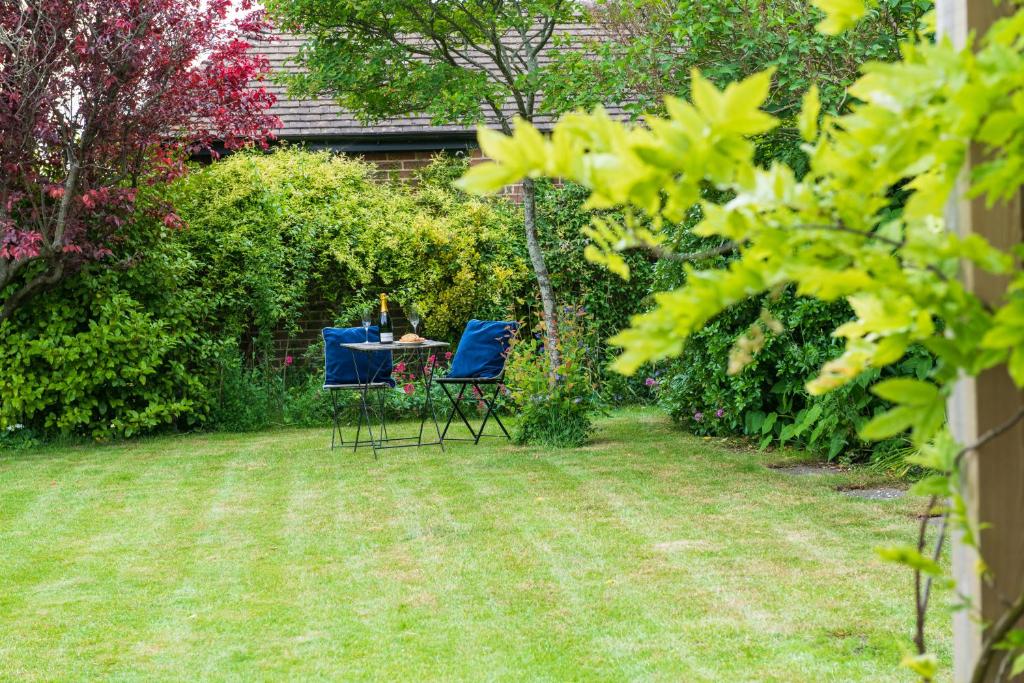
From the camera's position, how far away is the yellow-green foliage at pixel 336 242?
34.7 ft

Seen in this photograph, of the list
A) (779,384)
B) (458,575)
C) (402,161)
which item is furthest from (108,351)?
(458,575)

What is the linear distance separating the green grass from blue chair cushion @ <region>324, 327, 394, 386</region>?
4.47 feet

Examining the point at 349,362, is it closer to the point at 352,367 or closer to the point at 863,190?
the point at 352,367

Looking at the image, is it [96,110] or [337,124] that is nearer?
[96,110]

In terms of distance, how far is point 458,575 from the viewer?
4531 millimetres

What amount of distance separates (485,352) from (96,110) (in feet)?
11.8

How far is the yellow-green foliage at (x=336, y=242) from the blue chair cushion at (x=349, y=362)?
6.53 feet

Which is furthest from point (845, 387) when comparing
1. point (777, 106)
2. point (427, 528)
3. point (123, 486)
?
point (123, 486)

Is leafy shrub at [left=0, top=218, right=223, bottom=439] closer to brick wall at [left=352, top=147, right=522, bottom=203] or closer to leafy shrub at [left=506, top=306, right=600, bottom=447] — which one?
leafy shrub at [left=506, top=306, right=600, bottom=447]

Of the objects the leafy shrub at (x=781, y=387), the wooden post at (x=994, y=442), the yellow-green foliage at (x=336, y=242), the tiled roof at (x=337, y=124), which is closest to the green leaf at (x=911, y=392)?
the wooden post at (x=994, y=442)

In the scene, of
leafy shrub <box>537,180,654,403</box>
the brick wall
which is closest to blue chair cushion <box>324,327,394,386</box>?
leafy shrub <box>537,180,654,403</box>

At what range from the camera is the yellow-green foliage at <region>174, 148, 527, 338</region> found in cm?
1057

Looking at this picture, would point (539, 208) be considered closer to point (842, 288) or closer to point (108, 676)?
point (108, 676)

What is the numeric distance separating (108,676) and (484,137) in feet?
9.73
